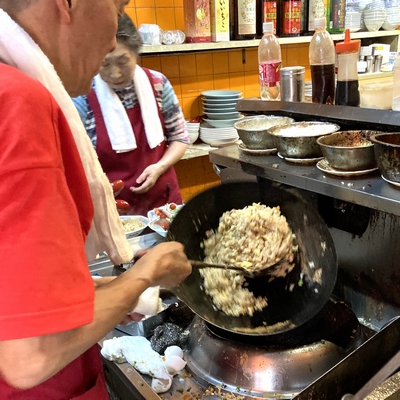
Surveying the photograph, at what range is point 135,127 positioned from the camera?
88.0 inches

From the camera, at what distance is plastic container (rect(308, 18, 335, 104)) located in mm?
1362

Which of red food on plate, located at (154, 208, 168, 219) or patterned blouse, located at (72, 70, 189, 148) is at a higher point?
patterned blouse, located at (72, 70, 189, 148)

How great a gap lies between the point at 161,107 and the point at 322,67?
1.12 m

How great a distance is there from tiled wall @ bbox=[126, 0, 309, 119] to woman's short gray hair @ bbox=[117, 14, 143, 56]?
916mm

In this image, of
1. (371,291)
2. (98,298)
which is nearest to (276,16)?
(371,291)

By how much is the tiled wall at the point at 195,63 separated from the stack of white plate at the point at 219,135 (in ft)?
1.05

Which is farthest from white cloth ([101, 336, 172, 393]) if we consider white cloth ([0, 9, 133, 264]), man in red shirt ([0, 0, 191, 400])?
man in red shirt ([0, 0, 191, 400])

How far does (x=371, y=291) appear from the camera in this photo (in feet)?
3.79

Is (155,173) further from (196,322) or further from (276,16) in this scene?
(276,16)

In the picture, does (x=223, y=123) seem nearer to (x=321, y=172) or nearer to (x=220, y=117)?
(x=220, y=117)

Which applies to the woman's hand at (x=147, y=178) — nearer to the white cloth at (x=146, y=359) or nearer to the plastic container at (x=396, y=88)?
the white cloth at (x=146, y=359)

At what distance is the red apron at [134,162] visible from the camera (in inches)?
85.1

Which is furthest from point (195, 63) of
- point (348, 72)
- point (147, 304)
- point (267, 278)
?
point (147, 304)

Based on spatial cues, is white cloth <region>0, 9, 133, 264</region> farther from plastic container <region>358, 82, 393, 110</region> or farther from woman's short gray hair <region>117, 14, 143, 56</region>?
woman's short gray hair <region>117, 14, 143, 56</region>
